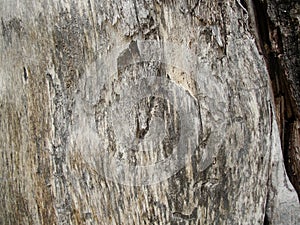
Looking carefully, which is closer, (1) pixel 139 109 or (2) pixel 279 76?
(1) pixel 139 109

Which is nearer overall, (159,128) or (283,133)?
(159,128)

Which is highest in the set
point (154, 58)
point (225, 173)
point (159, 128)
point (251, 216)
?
point (154, 58)

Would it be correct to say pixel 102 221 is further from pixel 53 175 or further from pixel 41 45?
pixel 41 45

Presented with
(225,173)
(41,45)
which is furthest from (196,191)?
(41,45)

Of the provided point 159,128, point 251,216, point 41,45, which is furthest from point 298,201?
point 41,45

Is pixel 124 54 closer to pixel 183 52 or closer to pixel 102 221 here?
pixel 183 52

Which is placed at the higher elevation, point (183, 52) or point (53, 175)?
point (183, 52)
